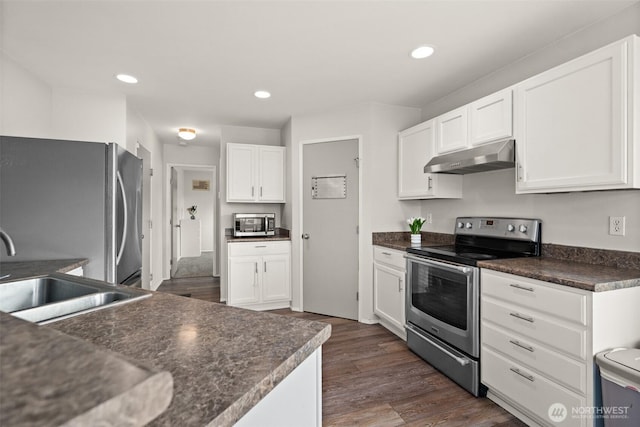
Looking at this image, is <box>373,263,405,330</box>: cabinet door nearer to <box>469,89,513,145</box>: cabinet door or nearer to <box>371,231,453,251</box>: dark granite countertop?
<box>371,231,453,251</box>: dark granite countertop

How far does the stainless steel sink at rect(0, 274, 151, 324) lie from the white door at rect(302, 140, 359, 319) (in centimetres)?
244

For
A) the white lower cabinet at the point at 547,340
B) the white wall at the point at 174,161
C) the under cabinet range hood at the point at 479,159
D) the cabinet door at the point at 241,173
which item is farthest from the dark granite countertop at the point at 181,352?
the white wall at the point at 174,161

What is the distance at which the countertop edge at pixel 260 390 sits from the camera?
52cm

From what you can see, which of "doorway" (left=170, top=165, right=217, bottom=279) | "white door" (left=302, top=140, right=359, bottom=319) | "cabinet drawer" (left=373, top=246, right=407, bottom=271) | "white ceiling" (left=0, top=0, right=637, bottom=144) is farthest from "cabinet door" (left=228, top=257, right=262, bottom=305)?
"doorway" (left=170, top=165, right=217, bottom=279)

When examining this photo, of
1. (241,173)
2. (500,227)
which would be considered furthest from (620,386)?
(241,173)

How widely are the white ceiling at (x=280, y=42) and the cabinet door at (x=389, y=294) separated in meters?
1.78

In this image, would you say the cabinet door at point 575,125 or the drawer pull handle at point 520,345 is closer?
the cabinet door at point 575,125

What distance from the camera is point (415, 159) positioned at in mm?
3082

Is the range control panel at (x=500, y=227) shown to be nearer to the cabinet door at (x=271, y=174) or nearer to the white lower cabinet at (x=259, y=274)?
the white lower cabinet at (x=259, y=274)

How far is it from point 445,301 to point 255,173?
2.68 m

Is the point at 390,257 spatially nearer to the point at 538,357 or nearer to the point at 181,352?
the point at 538,357

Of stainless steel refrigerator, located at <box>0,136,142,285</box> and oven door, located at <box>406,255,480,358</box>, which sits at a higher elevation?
stainless steel refrigerator, located at <box>0,136,142,285</box>

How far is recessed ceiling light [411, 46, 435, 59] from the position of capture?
2.22m

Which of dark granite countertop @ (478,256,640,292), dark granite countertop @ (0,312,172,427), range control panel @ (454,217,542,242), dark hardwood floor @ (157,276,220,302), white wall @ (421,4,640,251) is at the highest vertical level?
white wall @ (421,4,640,251)
